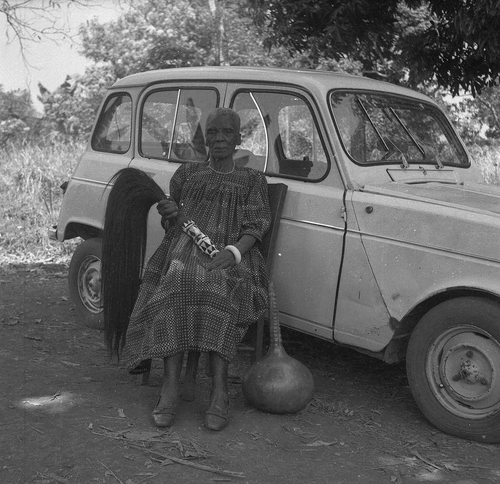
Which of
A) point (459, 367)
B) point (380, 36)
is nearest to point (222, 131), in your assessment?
point (459, 367)

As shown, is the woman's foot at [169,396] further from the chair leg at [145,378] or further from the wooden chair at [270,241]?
the chair leg at [145,378]

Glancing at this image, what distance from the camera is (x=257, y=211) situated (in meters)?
4.55

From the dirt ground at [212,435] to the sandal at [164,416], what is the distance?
1.8 inches

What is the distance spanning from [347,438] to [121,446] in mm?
1211

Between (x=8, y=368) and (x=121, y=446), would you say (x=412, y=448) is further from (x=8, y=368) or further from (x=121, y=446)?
(x=8, y=368)

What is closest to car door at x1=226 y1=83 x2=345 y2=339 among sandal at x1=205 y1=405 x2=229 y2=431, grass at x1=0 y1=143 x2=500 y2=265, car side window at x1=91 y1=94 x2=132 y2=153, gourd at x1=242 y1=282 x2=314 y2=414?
gourd at x1=242 y1=282 x2=314 y2=414

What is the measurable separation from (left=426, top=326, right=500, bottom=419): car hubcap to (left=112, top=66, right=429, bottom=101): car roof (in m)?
1.75

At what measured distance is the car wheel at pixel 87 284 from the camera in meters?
6.26

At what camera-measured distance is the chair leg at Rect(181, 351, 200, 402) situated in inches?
178

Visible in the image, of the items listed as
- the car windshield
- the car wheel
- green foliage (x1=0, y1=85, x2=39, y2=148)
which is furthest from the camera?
green foliage (x1=0, y1=85, x2=39, y2=148)

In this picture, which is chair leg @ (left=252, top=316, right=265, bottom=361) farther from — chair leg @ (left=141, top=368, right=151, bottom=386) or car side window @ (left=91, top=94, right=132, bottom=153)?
car side window @ (left=91, top=94, right=132, bottom=153)

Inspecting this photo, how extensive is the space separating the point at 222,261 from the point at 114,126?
226 cm

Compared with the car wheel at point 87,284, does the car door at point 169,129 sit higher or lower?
higher

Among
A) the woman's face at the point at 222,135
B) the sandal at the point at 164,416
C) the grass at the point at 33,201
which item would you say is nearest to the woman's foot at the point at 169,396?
the sandal at the point at 164,416
